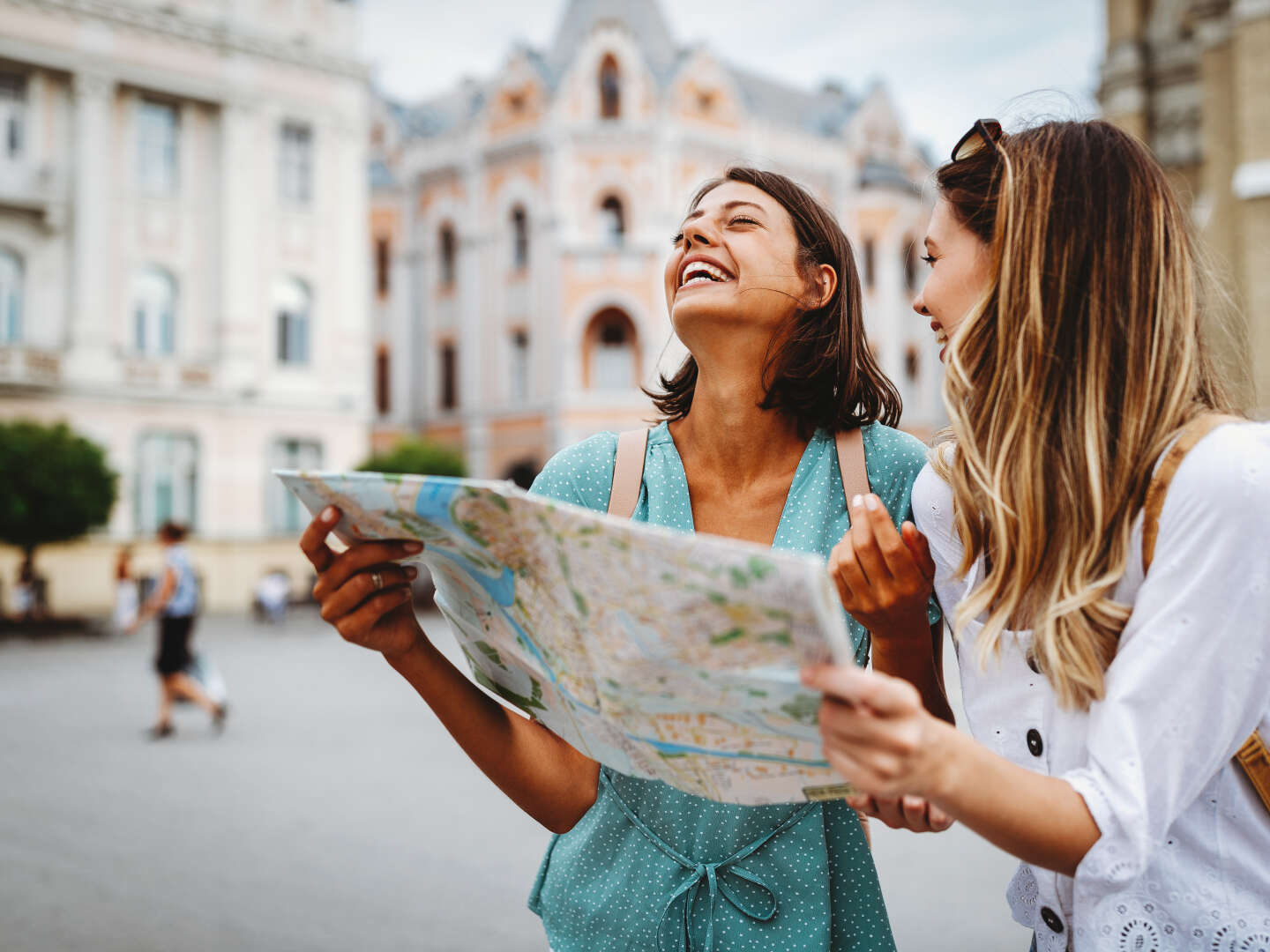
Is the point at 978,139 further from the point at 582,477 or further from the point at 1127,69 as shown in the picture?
the point at 1127,69

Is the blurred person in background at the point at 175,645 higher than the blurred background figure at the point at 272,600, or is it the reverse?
the blurred person in background at the point at 175,645

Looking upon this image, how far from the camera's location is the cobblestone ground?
15.4 ft

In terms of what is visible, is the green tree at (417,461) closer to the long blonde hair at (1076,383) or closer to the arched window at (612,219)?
the arched window at (612,219)

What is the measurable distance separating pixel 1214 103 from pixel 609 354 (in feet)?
50.1

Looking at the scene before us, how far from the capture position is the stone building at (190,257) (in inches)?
866

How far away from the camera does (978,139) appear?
5.36 ft

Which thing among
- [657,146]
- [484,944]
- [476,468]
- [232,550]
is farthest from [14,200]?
[484,944]

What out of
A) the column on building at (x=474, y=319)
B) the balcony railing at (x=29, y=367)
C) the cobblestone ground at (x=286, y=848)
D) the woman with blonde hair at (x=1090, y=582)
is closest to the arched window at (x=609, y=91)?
the column on building at (x=474, y=319)

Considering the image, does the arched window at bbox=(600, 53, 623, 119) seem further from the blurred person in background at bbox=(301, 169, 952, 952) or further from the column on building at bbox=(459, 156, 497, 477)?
the blurred person in background at bbox=(301, 169, 952, 952)

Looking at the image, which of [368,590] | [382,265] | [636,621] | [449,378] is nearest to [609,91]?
[382,265]

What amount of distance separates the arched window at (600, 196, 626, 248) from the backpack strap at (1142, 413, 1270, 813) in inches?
1099

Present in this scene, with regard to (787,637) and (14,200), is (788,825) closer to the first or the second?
(787,637)

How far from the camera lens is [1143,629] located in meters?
1.18

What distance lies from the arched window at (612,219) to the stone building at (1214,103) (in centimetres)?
1248
